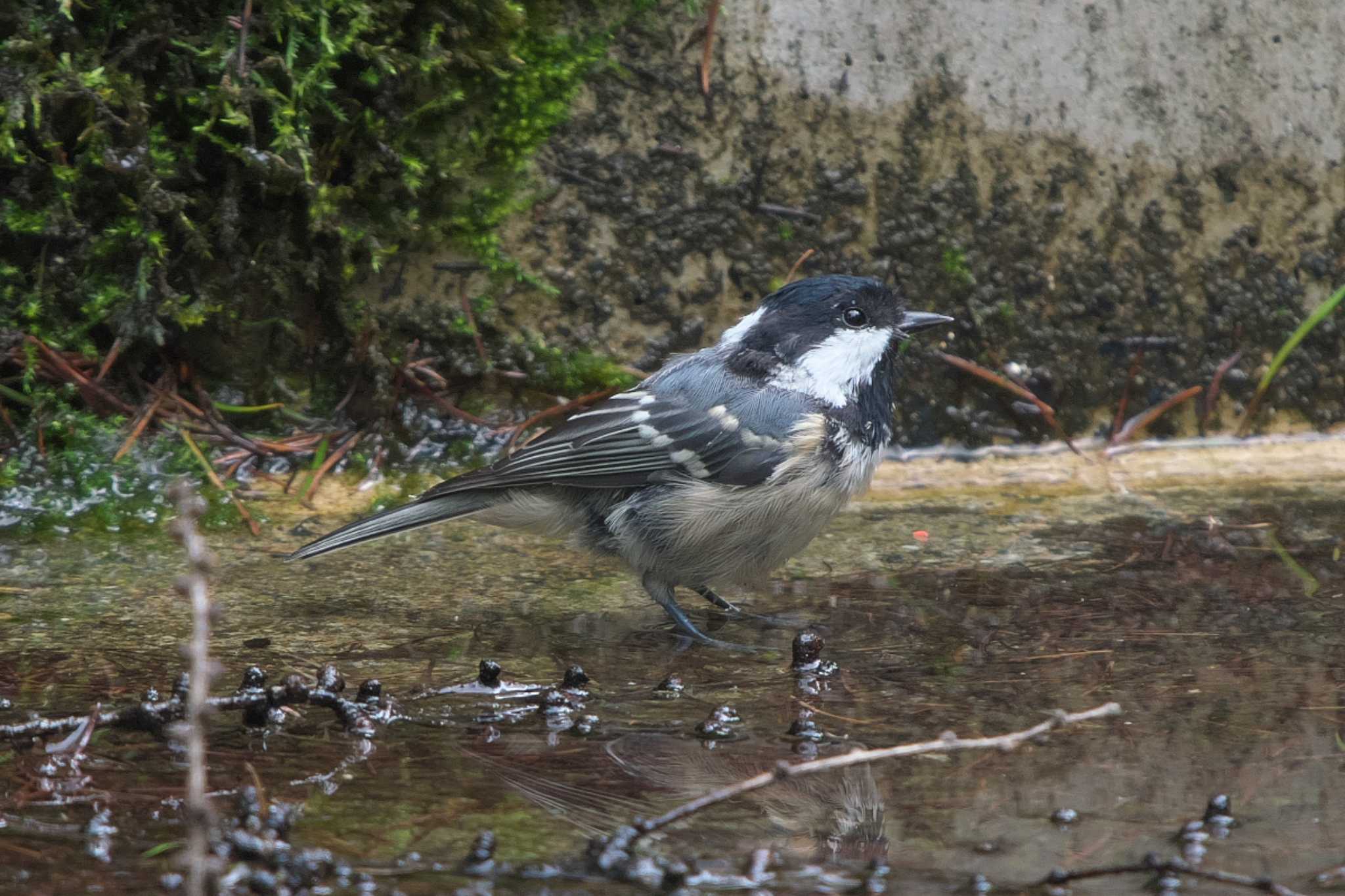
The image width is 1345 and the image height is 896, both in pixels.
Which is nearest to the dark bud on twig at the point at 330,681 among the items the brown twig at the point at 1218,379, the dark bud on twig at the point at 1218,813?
the dark bud on twig at the point at 1218,813

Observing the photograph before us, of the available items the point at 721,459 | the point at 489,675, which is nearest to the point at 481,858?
the point at 489,675

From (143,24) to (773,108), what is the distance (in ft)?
6.56

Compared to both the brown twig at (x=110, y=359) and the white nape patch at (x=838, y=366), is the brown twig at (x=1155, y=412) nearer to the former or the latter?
the white nape patch at (x=838, y=366)

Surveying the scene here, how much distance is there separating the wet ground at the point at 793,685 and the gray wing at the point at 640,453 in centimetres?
30

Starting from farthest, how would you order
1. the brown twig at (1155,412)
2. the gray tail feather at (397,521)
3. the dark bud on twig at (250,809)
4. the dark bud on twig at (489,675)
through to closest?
the brown twig at (1155,412) → the gray tail feather at (397,521) → the dark bud on twig at (489,675) → the dark bud on twig at (250,809)

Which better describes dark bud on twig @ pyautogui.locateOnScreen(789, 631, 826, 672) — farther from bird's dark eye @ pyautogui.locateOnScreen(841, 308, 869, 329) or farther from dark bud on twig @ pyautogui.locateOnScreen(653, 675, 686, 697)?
bird's dark eye @ pyautogui.locateOnScreen(841, 308, 869, 329)

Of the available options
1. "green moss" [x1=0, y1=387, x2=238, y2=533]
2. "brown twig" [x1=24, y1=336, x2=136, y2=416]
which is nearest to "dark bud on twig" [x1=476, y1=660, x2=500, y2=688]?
"green moss" [x1=0, y1=387, x2=238, y2=533]

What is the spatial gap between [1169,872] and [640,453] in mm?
2101

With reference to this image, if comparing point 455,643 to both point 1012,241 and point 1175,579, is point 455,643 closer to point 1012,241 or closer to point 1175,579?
point 1175,579

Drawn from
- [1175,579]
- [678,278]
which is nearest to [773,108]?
[678,278]

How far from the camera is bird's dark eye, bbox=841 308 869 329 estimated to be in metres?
3.97

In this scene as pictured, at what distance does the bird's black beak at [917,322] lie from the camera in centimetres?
406

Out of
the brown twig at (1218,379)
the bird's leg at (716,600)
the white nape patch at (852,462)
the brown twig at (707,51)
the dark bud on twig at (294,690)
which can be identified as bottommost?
the bird's leg at (716,600)

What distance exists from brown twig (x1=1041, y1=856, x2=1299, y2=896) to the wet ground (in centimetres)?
3
